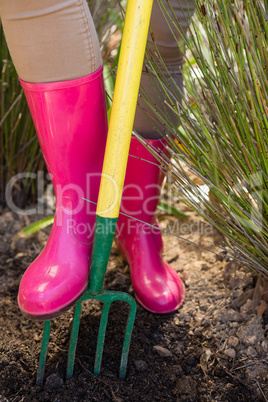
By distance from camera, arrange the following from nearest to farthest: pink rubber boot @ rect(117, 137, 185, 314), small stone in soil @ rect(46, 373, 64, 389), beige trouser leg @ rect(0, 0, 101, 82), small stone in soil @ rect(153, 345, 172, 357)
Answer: beige trouser leg @ rect(0, 0, 101, 82) → small stone in soil @ rect(46, 373, 64, 389) → small stone in soil @ rect(153, 345, 172, 357) → pink rubber boot @ rect(117, 137, 185, 314)

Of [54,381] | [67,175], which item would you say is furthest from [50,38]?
[54,381]

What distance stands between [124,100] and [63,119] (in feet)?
0.42

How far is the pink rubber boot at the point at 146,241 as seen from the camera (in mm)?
1079

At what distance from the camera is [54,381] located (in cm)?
88

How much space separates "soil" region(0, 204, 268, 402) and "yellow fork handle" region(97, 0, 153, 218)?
13.2 inches

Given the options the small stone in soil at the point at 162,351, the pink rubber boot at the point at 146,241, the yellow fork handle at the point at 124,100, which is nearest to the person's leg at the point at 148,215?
the pink rubber boot at the point at 146,241

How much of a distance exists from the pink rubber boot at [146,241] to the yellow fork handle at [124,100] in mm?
248

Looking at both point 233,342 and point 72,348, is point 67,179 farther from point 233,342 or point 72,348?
point 233,342

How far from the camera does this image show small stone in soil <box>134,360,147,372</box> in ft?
3.07

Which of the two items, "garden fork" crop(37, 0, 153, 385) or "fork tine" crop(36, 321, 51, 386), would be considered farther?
"fork tine" crop(36, 321, 51, 386)

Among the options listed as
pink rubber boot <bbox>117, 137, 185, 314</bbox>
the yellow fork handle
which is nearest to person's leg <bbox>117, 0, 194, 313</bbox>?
pink rubber boot <bbox>117, 137, 185, 314</bbox>

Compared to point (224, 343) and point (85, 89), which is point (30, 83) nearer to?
point (85, 89)

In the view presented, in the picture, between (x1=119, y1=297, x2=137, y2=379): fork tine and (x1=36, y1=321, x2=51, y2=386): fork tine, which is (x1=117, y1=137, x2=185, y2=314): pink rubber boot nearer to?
(x1=119, y1=297, x2=137, y2=379): fork tine

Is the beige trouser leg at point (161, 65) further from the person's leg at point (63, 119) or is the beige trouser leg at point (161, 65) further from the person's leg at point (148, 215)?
the person's leg at point (63, 119)
